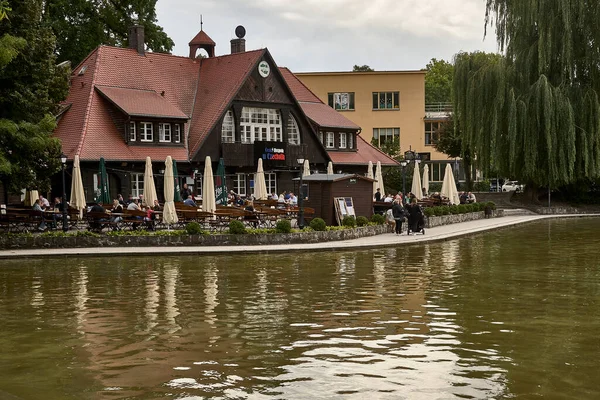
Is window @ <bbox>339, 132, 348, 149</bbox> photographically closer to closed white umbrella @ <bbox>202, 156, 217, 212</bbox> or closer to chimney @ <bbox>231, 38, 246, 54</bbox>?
chimney @ <bbox>231, 38, 246, 54</bbox>

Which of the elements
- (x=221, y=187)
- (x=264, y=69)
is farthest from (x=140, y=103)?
(x=221, y=187)

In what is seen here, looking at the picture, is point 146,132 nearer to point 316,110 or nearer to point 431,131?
point 316,110

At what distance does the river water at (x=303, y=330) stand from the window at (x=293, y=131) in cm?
2854

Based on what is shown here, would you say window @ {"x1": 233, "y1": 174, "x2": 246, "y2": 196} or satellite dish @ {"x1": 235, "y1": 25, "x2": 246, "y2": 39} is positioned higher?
satellite dish @ {"x1": 235, "y1": 25, "x2": 246, "y2": 39}

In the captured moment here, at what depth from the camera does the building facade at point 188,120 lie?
42.4 m

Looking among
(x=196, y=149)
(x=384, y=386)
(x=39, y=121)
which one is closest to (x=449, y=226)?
(x=196, y=149)

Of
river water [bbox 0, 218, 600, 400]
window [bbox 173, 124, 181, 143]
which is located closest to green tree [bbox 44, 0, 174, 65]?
window [bbox 173, 124, 181, 143]

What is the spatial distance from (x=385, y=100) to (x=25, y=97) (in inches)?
1871

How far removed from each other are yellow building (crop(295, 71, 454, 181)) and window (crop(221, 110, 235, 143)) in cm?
2470

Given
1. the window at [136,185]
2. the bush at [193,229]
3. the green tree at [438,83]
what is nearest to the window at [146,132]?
the window at [136,185]

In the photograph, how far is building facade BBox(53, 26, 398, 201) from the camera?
42.4 m

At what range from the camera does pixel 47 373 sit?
10.4 meters

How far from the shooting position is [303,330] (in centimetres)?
1298

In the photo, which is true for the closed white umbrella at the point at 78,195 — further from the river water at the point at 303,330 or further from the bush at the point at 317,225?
the river water at the point at 303,330
